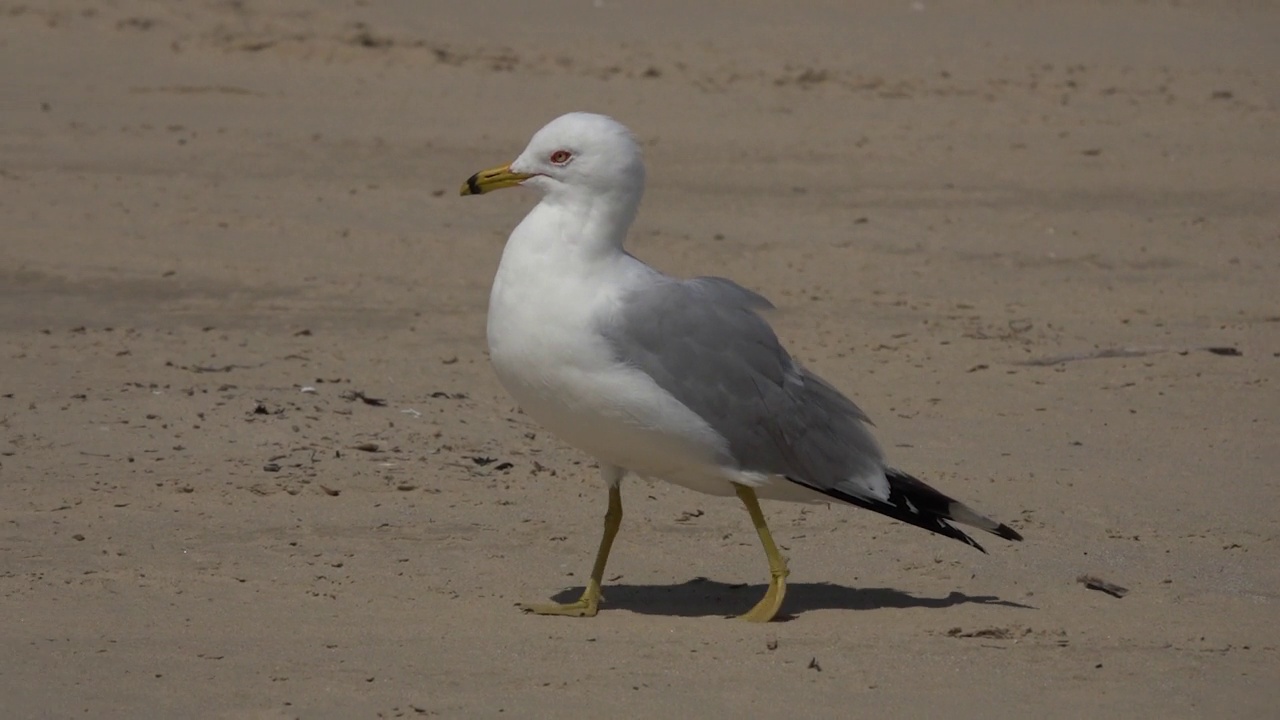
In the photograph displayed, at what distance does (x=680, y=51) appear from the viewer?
15.3m

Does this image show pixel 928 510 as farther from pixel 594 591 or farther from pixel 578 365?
pixel 578 365

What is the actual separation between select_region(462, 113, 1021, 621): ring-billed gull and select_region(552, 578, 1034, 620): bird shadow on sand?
0.20 metres

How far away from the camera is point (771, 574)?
5.52 meters

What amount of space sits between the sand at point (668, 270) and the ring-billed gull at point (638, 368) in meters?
0.40

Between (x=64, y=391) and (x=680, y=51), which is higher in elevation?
(x=680, y=51)

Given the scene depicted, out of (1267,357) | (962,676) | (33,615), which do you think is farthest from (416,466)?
(1267,357)

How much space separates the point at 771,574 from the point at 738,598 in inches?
11.6

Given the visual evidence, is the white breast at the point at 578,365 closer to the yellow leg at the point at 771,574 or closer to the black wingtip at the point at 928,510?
the yellow leg at the point at 771,574

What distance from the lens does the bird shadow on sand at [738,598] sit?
5637 mm

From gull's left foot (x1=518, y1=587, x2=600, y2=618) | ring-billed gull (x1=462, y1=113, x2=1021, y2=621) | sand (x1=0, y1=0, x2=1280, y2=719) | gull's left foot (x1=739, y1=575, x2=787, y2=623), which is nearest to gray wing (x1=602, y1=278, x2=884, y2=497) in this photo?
ring-billed gull (x1=462, y1=113, x2=1021, y2=621)

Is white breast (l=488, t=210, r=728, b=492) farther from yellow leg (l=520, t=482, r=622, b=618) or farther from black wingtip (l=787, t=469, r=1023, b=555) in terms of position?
black wingtip (l=787, t=469, r=1023, b=555)

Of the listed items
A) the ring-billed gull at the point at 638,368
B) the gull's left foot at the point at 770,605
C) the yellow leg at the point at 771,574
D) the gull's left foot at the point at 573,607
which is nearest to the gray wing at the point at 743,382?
the ring-billed gull at the point at 638,368

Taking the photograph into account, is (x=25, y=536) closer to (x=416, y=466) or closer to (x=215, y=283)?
(x=416, y=466)

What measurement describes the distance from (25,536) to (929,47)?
11.4 metres
